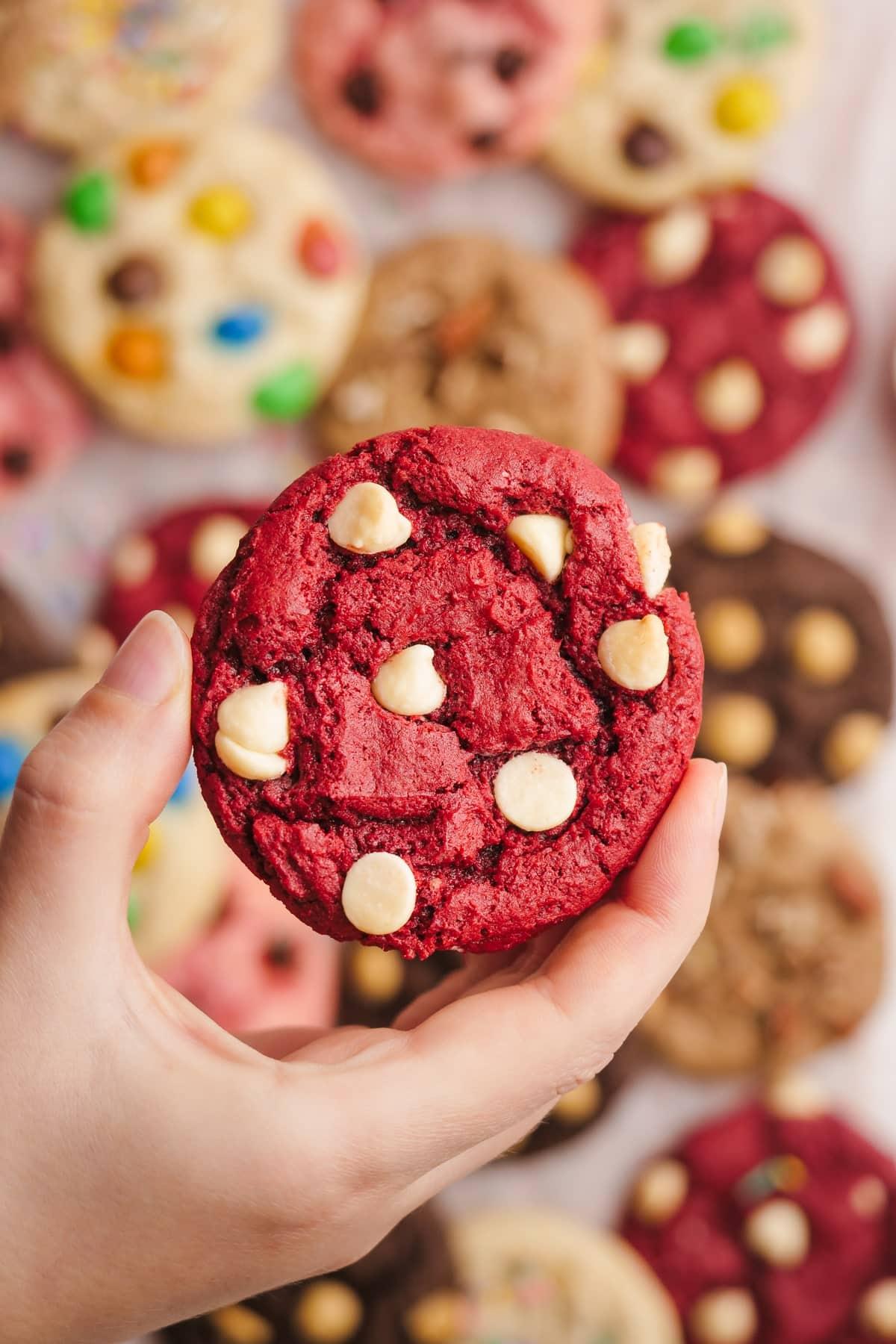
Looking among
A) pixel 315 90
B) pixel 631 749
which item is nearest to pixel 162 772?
pixel 631 749

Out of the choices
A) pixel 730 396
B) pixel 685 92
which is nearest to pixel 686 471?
pixel 730 396

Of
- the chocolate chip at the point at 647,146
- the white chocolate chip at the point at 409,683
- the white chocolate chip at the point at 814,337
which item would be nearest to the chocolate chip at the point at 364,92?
the chocolate chip at the point at 647,146

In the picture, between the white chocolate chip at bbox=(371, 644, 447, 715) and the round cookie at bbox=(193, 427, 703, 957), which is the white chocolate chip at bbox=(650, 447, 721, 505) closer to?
the round cookie at bbox=(193, 427, 703, 957)

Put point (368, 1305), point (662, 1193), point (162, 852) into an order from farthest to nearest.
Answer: point (662, 1193) → point (368, 1305) → point (162, 852)

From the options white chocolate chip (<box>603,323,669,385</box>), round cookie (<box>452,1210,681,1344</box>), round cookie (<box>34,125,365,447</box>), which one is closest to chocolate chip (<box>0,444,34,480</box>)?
round cookie (<box>34,125,365,447</box>)

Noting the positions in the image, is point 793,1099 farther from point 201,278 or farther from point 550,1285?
point 201,278

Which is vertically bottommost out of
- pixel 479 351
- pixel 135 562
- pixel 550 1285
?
pixel 550 1285
